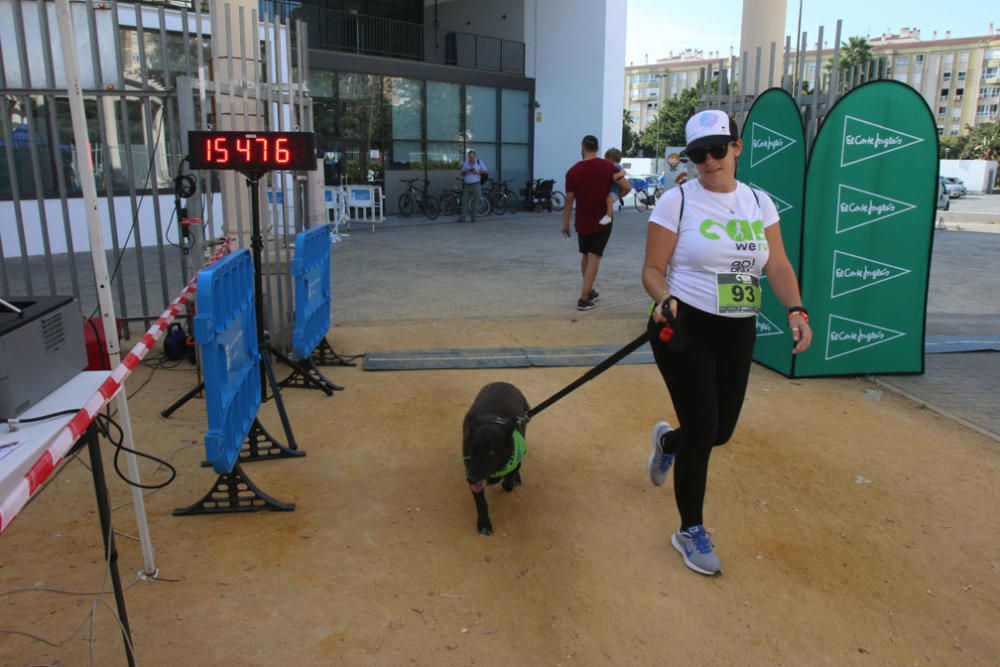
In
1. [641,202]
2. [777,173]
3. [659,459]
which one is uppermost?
[777,173]

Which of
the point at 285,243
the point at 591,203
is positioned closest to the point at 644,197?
the point at 591,203

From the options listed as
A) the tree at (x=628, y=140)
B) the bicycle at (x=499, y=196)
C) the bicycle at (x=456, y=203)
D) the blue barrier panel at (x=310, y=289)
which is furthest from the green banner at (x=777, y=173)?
the tree at (x=628, y=140)

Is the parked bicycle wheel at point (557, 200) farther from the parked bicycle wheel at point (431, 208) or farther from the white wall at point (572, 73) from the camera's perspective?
the parked bicycle wheel at point (431, 208)

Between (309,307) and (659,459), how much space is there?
2715mm

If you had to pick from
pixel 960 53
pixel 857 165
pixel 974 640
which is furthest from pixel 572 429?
pixel 960 53

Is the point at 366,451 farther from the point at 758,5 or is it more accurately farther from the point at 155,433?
the point at 758,5

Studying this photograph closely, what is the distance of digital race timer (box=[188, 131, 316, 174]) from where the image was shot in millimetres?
4332

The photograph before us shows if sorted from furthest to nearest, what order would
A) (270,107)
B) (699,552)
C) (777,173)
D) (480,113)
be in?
Answer: (480,113) → (777,173) → (270,107) → (699,552)

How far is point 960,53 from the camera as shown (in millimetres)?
95312

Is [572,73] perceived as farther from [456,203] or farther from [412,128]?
[456,203]

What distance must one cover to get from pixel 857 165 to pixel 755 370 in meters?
1.78

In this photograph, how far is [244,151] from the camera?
4328 mm

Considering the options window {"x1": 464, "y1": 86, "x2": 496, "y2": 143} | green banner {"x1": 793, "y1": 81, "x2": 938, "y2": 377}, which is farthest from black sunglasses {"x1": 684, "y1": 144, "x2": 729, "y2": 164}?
window {"x1": 464, "y1": 86, "x2": 496, "y2": 143}

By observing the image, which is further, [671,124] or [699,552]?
[671,124]
